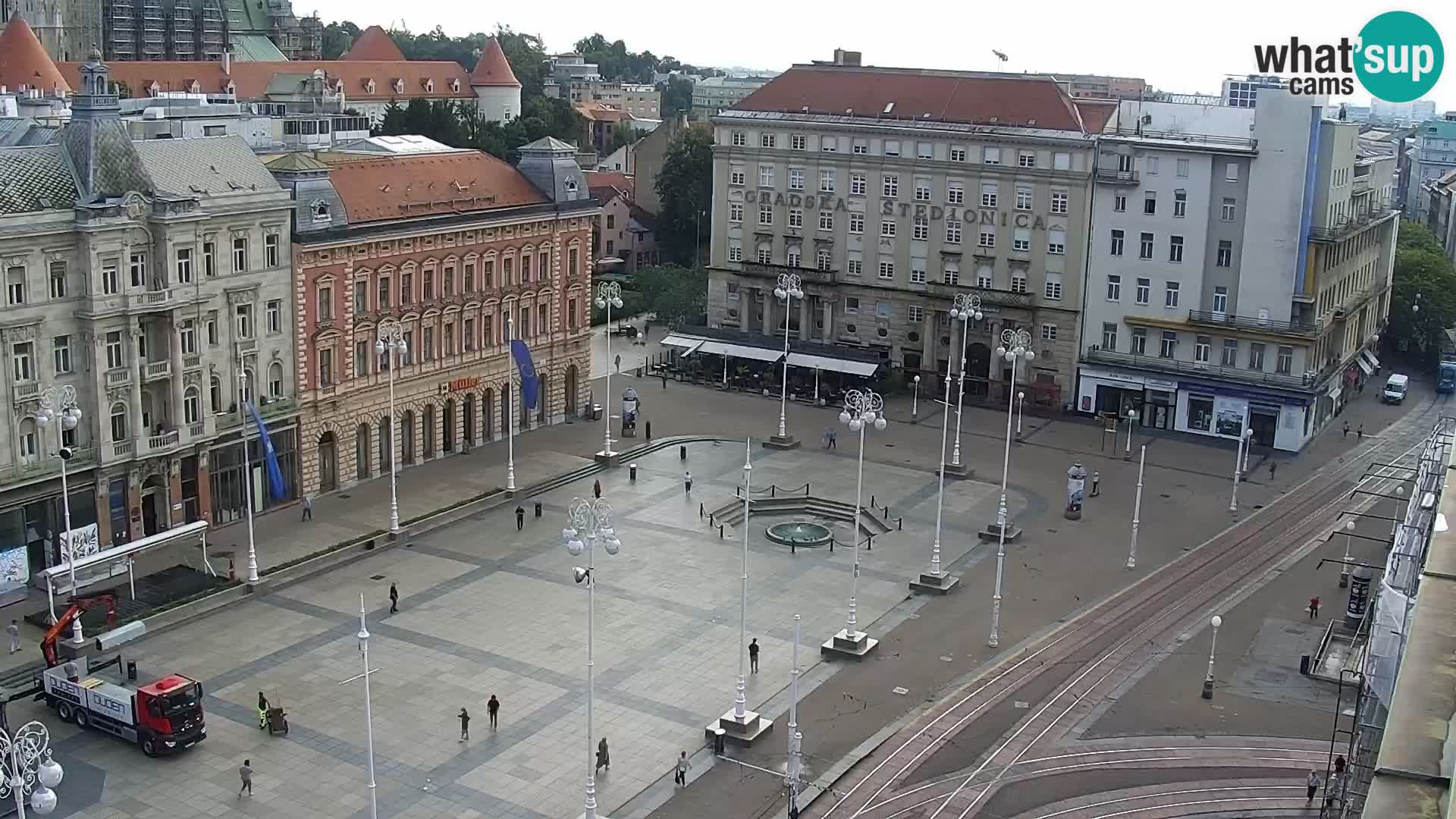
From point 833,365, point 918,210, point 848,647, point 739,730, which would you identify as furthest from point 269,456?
point 918,210

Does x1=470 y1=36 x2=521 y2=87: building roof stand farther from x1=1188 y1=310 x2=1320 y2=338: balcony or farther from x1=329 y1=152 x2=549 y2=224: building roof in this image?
x1=1188 y1=310 x2=1320 y2=338: balcony

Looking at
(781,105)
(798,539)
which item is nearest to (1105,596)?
(798,539)

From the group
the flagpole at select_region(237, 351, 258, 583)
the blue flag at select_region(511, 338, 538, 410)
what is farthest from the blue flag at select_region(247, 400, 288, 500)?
the blue flag at select_region(511, 338, 538, 410)

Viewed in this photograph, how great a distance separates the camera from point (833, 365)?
99.1 m

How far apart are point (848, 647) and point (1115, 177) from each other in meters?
49.1

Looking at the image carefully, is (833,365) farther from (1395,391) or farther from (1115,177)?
(1395,391)

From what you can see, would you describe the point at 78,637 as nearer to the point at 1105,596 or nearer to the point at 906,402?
the point at 1105,596

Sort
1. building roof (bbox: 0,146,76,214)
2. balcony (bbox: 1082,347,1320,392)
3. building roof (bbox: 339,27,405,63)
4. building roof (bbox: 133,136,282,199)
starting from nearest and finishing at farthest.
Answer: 1. building roof (bbox: 0,146,76,214)
2. building roof (bbox: 133,136,282,199)
3. balcony (bbox: 1082,347,1320,392)
4. building roof (bbox: 339,27,405,63)

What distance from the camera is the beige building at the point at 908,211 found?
9594cm

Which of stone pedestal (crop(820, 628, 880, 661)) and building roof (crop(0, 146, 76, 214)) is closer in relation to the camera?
stone pedestal (crop(820, 628, 880, 661))

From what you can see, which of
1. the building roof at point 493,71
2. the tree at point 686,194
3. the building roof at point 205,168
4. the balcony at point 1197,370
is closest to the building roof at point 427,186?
the building roof at point 205,168

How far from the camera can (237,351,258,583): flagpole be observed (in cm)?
6006

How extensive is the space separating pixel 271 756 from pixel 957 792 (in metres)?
21.4

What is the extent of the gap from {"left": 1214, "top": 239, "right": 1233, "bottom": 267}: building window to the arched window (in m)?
60.1
